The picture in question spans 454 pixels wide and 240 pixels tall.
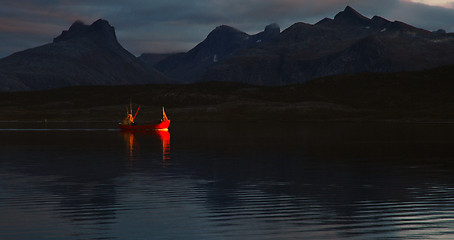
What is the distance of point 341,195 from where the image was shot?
29.2 m

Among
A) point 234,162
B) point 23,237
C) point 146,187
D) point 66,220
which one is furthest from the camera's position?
point 234,162

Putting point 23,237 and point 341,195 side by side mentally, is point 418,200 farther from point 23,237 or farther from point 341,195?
point 23,237

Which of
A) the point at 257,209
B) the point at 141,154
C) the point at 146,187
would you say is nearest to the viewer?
the point at 257,209

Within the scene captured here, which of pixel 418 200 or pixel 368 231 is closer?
pixel 368 231

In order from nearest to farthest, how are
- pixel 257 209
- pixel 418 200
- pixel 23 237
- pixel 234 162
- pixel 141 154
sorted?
1. pixel 23 237
2. pixel 257 209
3. pixel 418 200
4. pixel 234 162
5. pixel 141 154

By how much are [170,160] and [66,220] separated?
28445 mm

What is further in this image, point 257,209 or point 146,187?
point 146,187

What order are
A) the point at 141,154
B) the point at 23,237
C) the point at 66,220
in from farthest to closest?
the point at 141,154 < the point at 66,220 < the point at 23,237

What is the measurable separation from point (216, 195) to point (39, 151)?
1471 inches

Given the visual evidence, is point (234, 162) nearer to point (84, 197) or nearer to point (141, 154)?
point (141, 154)

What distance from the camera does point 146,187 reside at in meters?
32.2

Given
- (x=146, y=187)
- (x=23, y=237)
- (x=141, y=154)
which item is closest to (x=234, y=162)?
(x=141, y=154)

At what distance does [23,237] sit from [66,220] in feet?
9.72

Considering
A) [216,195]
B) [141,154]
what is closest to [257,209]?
[216,195]
